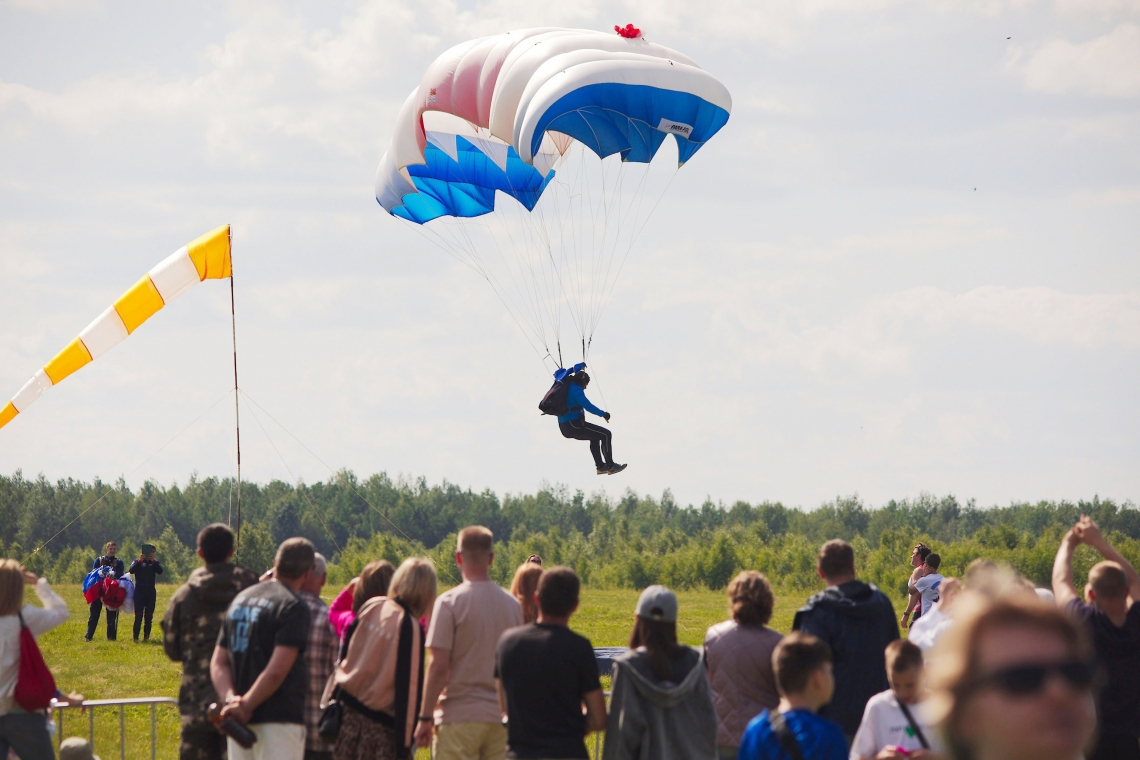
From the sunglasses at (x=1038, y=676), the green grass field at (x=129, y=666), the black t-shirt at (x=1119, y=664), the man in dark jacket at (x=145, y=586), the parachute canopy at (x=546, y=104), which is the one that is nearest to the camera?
the sunglasses at (x=1038, y=676)

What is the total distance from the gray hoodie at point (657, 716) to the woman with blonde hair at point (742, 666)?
1.02ft

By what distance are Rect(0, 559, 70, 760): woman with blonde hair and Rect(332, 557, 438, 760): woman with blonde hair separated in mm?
1244

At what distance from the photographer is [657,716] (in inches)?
161

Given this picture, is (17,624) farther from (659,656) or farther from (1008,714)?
(1008,714)

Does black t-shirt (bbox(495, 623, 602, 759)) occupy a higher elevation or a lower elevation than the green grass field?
higher

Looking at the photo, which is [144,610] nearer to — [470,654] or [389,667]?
[389,667]

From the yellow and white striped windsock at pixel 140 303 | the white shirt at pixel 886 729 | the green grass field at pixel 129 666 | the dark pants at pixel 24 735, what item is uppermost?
the yellow and white striped windsock at pixel 140 303

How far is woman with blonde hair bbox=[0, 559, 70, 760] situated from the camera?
181 inches

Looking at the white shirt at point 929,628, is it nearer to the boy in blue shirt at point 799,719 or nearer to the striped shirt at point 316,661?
the boy in blue shirt at point 799,719

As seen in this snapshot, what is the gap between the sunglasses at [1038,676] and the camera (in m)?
1.22

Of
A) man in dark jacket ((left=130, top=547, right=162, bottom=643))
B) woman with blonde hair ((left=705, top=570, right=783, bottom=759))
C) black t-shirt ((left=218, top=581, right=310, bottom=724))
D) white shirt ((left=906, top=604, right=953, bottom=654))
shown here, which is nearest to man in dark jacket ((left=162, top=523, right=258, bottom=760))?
black t-shirt ((left=218, top=581, right=310, bottom=724))

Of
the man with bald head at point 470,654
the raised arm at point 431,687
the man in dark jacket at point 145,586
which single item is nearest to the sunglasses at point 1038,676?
the man with bald head at point 470,654

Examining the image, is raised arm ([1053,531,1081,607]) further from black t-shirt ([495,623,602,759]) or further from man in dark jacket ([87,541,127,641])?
man in dark jacket ([87,541,127,641])

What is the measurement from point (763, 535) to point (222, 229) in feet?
151
